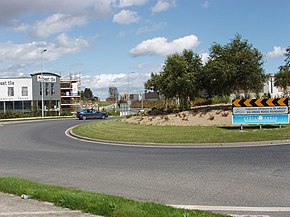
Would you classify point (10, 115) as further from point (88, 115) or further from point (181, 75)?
point (181, 75)

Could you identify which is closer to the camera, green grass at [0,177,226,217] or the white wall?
green grass at [0,177,226,217]

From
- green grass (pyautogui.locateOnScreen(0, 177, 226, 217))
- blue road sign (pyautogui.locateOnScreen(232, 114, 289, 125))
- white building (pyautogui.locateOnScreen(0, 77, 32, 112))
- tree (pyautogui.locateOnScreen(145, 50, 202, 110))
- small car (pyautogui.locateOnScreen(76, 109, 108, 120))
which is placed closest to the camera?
green grass (pyautogui.locateOnScreen(0, 177, 226, 217))

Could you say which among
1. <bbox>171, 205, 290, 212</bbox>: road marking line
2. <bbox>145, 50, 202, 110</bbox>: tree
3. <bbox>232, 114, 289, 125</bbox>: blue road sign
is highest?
<bbox>145, 50, 202, 110</bbox>: tree

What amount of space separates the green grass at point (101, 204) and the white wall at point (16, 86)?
238ft

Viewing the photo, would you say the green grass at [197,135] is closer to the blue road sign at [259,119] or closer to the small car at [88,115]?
the blue road sign at [259,119]

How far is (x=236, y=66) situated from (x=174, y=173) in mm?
17299

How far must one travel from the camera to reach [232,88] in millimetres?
28359

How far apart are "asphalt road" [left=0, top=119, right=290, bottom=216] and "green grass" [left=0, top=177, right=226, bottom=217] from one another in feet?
3.22

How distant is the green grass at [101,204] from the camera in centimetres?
596

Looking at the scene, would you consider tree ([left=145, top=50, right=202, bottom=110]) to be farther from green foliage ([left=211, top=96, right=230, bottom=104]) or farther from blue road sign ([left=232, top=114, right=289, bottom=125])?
green foliage ([left=211, top=96, right=230, bottom=104])

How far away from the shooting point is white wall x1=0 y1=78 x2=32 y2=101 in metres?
76.6

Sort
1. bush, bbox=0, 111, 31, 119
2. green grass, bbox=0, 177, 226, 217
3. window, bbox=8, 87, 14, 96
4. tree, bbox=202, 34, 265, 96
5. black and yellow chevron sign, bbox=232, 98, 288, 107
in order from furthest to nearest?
window, bbox=8, 87, 14, 96 → bush, bbox=0, 111, 31, 119 → tree, bbox=202, 34, 265, 96 → black and yellow chevron sign, bbox=232, 98, 288, 107 → green grass, bbox=0, 177, 226, 217

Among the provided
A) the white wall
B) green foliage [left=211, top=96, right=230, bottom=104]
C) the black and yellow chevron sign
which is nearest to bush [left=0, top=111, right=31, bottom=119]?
the white wall

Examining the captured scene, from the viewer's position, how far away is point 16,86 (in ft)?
254
